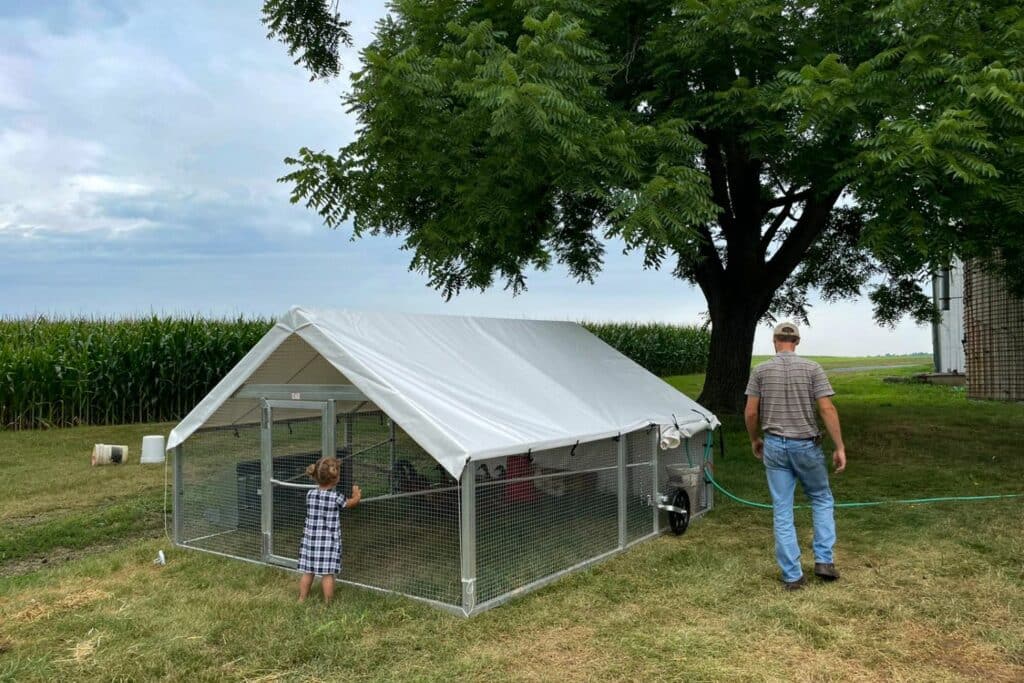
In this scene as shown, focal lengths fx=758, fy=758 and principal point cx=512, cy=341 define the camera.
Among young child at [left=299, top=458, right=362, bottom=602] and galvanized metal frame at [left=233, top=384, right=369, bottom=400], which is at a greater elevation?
galvanized metal frame at [left=233, top=384, right=369, bottom=400]

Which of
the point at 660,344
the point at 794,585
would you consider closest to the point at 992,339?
the point at 660,344

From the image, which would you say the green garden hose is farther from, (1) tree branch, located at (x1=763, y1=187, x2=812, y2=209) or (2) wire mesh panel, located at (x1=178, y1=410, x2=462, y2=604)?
(1) tree branch, located at (x1=763, y1=187, x2=812, y2=209)

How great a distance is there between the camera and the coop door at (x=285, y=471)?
6.19 meters

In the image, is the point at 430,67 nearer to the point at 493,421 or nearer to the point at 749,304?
the point at 493,421

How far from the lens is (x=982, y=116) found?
7.48 meters

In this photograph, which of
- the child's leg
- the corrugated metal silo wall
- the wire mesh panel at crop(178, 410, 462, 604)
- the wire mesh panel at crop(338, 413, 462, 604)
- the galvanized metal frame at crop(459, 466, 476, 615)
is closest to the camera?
the galvanized metal frame at crop(459, 466, 476, 615)

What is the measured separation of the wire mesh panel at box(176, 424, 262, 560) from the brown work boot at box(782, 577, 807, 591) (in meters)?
4.44

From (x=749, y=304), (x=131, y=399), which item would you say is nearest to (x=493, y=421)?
A: (x=749, y=304)

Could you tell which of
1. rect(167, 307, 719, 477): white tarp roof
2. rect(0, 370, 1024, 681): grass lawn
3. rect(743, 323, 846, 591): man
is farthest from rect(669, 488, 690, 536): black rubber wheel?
rect(743, 323, 846, 591): man

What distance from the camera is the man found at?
551cm

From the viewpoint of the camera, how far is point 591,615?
506 cm

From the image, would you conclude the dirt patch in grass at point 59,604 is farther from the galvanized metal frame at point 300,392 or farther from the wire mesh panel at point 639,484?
the wire mesh panel at point 639,484

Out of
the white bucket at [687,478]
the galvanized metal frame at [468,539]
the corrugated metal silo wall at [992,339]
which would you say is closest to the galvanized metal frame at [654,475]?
the white bucket at [687,478]

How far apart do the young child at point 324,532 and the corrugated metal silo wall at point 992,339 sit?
1813 cm
